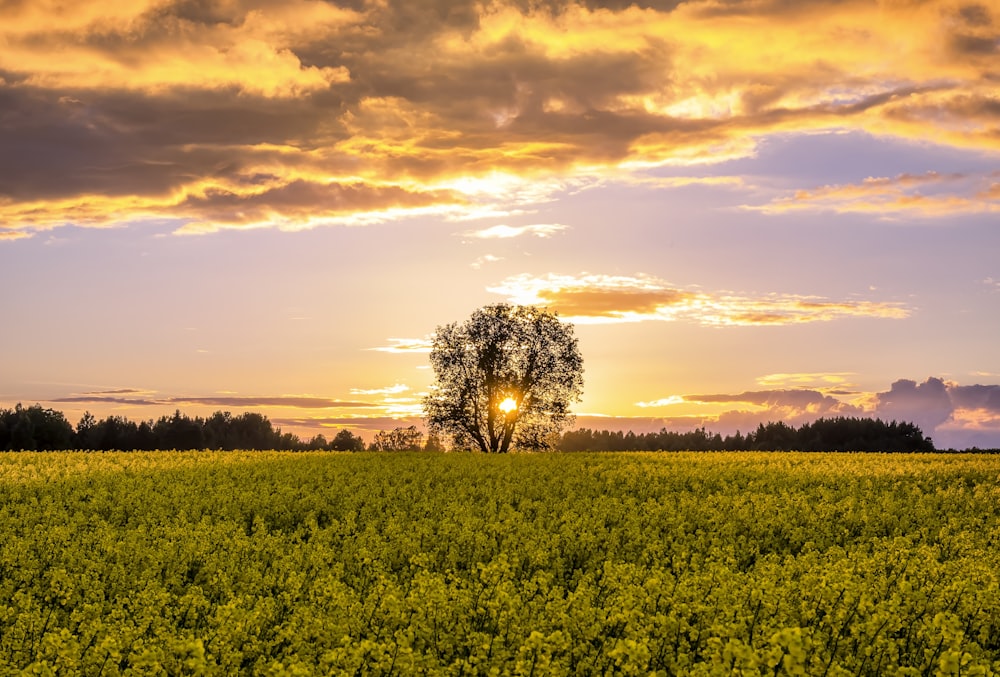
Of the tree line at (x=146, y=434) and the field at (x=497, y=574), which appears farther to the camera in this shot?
the tree line at (x=146, y=434)

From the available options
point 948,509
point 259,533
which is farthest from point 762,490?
point 259,533

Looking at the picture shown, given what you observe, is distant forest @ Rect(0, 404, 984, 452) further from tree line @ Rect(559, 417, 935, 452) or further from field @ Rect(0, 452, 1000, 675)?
field @ Rect(0, 452, 1000, 675)

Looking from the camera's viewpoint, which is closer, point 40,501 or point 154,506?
point 154,506

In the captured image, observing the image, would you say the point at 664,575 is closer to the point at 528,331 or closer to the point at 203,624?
the point at 203,624

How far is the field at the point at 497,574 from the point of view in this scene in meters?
9.06

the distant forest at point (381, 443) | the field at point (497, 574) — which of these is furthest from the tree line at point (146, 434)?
the field at point (497, 574)

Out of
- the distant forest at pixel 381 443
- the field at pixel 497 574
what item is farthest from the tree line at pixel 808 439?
the field at pixel 497 574

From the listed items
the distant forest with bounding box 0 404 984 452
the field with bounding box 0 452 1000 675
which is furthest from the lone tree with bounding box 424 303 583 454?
the field with bounding box 0 452 1000 675

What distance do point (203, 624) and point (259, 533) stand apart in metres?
5.07

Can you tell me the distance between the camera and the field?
29.7 feet

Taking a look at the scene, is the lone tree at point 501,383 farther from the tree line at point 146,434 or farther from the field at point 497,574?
the field at point 497,574

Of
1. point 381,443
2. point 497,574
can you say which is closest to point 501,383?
point 381,443

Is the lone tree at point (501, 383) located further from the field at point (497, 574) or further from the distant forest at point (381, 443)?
the field at point (497, 574)

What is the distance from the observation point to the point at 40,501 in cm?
2423
